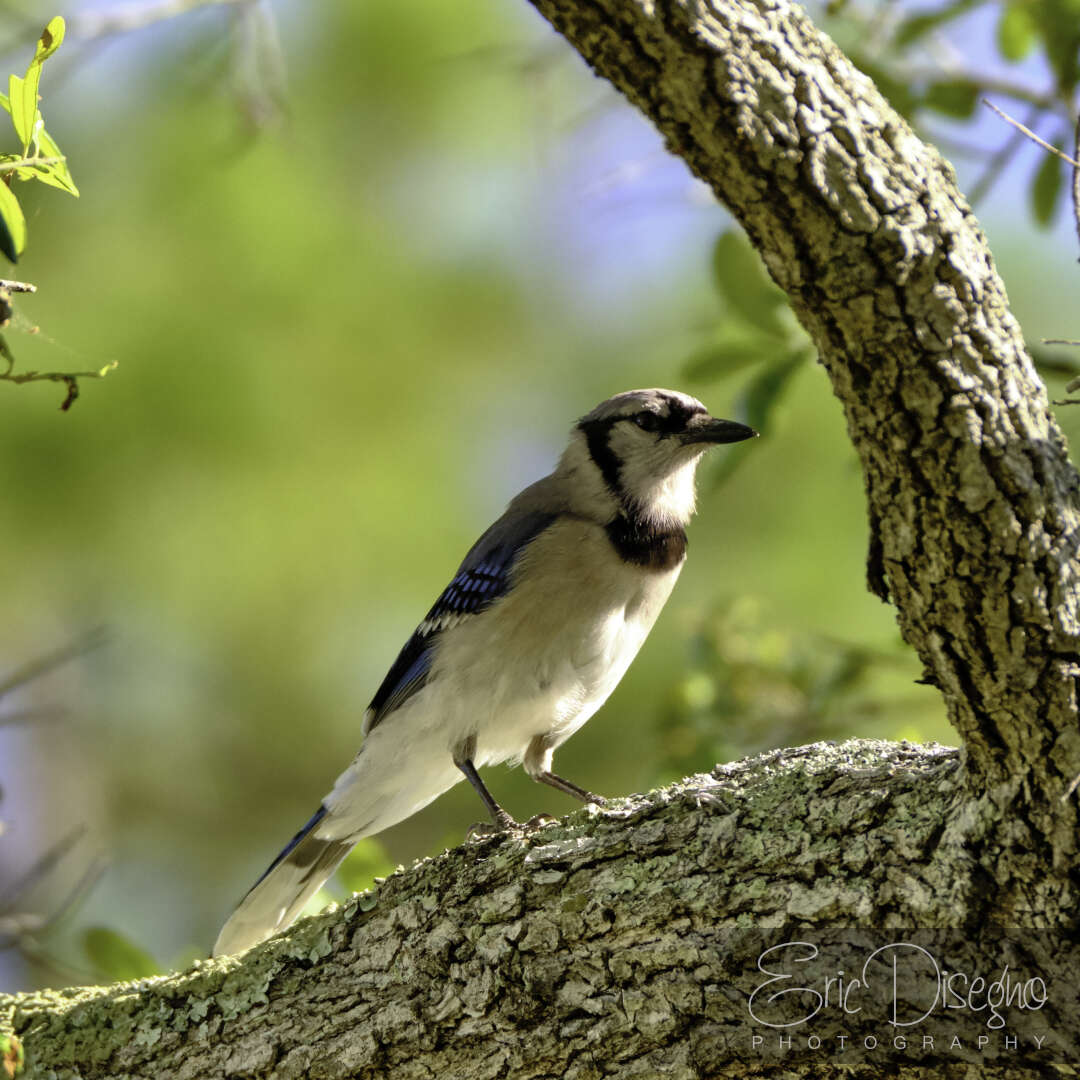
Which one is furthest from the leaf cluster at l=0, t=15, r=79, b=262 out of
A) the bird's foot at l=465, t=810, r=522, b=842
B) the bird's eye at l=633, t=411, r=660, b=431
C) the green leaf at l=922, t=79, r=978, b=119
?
the green leaf at l=922, t=79, r=978, b=119

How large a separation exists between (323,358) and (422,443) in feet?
1.86

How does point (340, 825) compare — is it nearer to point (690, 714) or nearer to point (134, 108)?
point (690, 714)

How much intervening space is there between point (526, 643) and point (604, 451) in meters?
0.68

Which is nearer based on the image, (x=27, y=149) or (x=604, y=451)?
(x=27, y=149)

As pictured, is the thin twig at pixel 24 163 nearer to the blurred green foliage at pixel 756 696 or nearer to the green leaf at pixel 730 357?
the green leaf at pixel 730 357

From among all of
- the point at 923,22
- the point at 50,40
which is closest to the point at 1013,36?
the point at 923,22

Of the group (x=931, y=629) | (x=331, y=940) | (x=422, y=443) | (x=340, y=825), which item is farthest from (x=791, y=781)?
(x=422, y=443)

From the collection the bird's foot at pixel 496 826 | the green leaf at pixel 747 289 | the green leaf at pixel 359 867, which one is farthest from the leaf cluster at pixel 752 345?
the green leaf at pixel 359 867

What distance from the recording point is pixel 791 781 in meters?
2.12

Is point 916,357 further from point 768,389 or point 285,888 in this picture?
point 285,888

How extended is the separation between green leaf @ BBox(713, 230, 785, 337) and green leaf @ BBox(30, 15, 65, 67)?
1371mm

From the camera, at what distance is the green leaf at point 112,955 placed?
109 inches

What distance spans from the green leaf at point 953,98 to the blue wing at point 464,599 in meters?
1.29

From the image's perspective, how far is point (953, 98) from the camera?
112 inches
